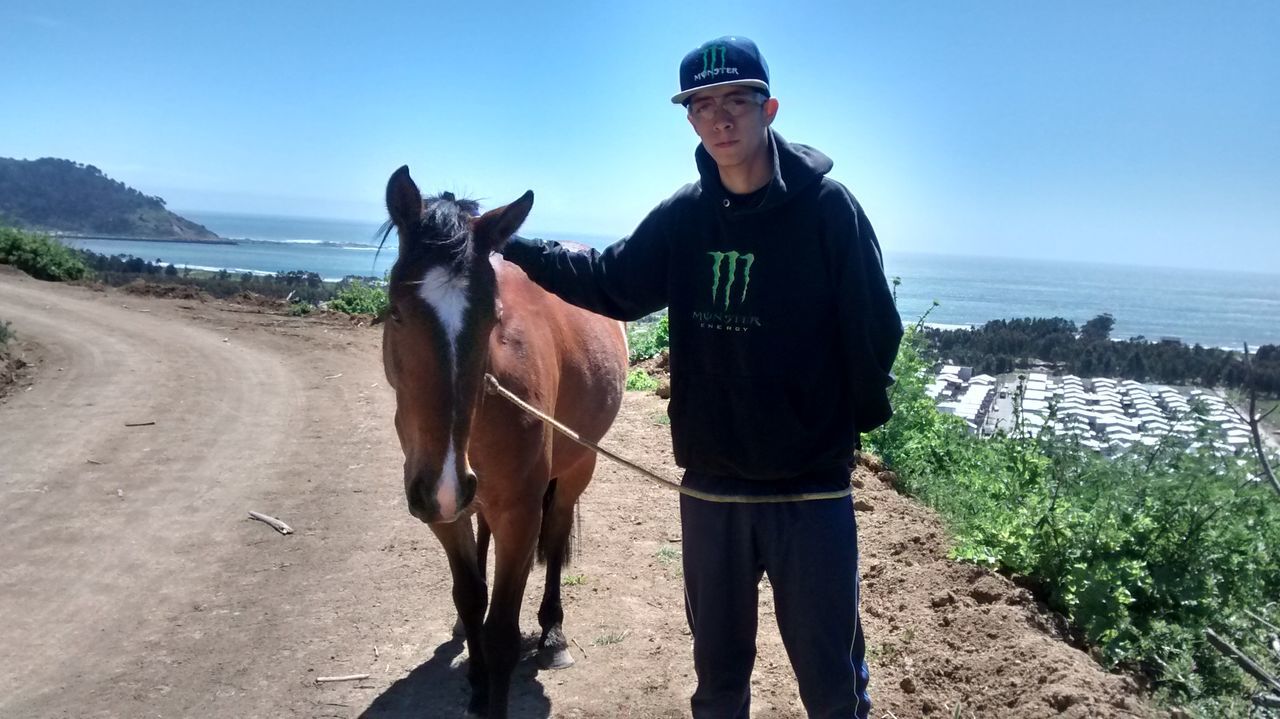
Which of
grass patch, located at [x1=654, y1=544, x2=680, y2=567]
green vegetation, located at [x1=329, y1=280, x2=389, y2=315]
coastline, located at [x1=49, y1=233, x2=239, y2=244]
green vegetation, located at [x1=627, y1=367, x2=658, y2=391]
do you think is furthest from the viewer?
coastline, located at [x1=49, y1=233, x2=239, y2=244]

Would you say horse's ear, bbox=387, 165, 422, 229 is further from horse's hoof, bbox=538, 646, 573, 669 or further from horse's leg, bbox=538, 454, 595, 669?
horse's hoof, bbox=538, 646, 573, 669

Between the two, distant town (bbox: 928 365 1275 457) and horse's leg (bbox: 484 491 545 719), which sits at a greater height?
distant town (bbox: 928 365 1275 457)

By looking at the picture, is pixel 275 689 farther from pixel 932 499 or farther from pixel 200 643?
pixel 932 499

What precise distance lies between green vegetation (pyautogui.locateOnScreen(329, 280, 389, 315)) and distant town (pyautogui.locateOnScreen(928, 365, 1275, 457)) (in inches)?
454

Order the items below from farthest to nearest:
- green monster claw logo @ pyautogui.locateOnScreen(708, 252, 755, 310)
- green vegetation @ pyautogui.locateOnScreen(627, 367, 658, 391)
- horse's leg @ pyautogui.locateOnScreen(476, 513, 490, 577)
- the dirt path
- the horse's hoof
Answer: green vegetation @ pyautogui.locateOnScreen(627, 367, 658, 391) → horse's leg @ pyautogui.locateOnScreen(476, 513, 490, 577) → the horse's hoof → the dirt path → green monster claw logo @ pyautogui.locateOnScreen(708, 252, 755, 310)

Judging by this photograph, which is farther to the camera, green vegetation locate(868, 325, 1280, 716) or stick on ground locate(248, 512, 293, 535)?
stick on ground locate(248, 512, 293, 535)

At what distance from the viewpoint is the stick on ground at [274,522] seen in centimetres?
580

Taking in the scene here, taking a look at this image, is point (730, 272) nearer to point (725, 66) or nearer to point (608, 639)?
point (725, 66)

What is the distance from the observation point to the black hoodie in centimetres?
227

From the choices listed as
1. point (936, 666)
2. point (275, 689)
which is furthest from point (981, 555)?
point (275, 689)

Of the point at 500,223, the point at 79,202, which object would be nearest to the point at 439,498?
the point at 500,223

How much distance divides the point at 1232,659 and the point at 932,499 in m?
2.80

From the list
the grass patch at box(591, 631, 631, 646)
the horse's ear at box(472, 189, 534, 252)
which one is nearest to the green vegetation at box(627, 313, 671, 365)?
the grass patch at box(591, 631, 631, 646)

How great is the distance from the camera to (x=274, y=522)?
233 inches
